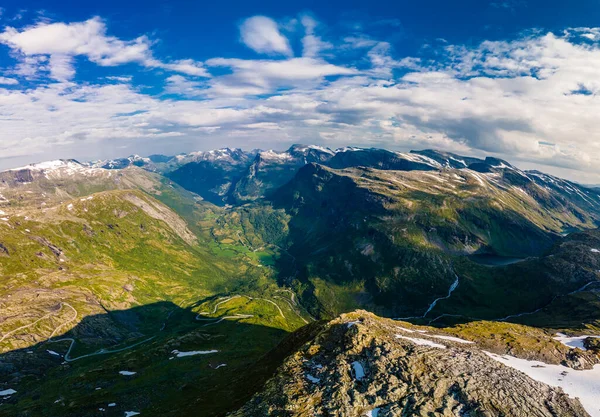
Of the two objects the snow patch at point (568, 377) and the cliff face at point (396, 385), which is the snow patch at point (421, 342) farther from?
the snow patch at point (568, 377)

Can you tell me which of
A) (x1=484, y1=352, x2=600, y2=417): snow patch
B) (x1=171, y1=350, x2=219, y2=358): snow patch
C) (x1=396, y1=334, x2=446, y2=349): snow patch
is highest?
(x1=396, y1=334, x2=446, y2=349): snow patch

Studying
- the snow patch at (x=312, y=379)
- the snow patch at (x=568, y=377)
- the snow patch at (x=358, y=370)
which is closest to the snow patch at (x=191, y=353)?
the snow patch at (x=312, y=379)

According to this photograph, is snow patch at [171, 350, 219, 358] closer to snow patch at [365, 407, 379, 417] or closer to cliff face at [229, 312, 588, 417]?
cliff face at [229, 312, 588, 417]

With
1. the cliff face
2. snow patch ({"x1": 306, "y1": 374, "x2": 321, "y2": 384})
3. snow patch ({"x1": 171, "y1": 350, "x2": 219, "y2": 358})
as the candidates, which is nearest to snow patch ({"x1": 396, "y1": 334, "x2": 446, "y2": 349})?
the cliff face

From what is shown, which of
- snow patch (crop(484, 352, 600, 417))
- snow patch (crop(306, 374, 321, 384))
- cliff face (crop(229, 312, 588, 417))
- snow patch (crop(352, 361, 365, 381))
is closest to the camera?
cliff face (crop(229, 312, 588, 417))

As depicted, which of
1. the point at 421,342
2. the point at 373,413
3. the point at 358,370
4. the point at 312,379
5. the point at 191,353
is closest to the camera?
the point at 373,413

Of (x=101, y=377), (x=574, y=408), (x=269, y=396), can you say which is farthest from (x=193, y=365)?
(x=574, y=408)

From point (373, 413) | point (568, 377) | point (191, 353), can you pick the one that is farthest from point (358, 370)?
point (191, 353)

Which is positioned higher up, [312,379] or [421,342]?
[421,342]

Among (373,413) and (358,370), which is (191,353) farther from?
(373,413)

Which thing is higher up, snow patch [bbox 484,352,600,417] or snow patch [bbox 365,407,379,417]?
snow patch [bbox 365,407,379,417]
